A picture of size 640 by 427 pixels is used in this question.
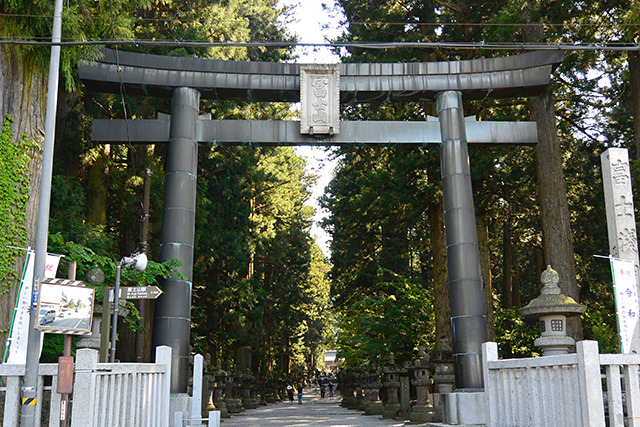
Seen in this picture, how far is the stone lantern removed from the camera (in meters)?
11.7

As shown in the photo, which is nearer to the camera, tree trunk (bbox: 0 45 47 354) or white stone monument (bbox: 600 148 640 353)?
tree trunk (bbox: 0 45 47 354)

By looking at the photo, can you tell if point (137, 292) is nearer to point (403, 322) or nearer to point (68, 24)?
point (68, 24)

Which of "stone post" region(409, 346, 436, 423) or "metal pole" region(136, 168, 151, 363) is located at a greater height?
"metal pole" region(136, 168, 151, 363)

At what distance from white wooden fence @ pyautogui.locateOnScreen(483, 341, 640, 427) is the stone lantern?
3.44 meters

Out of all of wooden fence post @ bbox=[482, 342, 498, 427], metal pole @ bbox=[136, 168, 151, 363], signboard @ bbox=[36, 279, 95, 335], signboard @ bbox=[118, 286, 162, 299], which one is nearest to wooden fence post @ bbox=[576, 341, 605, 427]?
wooden fence post @ bbox=[482, 342, 498, 427]

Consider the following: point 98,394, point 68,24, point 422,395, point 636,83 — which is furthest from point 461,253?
point 68,24

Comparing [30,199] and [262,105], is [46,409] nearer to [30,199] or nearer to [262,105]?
[30,199]

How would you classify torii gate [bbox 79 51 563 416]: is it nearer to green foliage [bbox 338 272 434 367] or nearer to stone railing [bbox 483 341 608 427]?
stone railing [bbox 483 341 608 427]

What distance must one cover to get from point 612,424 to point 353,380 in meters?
28.5

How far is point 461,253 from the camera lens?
13961 millimetres

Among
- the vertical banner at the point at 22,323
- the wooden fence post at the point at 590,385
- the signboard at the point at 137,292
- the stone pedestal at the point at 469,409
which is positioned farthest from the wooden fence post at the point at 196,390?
the wooden fence post at the point at 590,385

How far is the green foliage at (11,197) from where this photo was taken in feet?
35.0

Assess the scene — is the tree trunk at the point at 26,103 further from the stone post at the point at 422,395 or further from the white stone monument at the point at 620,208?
the stone post at the point at 422,395

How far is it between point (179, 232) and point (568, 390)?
9017 millimetres
